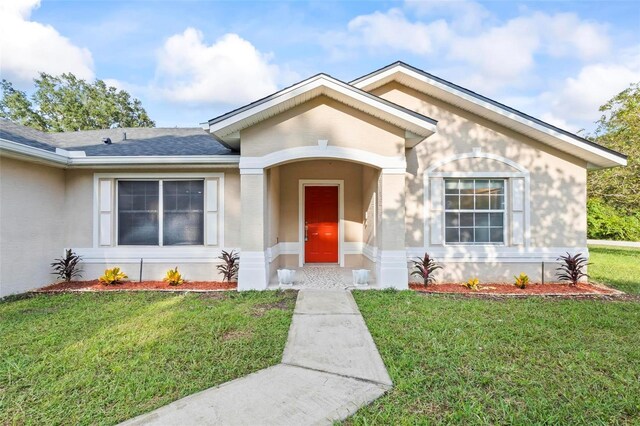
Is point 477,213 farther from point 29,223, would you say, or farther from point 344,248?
point 29,223

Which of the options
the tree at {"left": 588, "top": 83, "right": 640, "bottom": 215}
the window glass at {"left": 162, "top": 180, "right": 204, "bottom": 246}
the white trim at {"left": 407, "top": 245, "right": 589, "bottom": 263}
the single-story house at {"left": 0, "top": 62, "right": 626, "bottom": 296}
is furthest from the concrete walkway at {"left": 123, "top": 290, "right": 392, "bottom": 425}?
the tree at {"left": 588, "top": 83, "right": 640, "bottom": 215}

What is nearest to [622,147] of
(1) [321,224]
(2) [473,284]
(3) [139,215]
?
(2) [473,284]

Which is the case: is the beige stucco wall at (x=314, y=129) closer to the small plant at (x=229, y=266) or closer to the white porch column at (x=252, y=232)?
the white porch column at (x=252, y=232)

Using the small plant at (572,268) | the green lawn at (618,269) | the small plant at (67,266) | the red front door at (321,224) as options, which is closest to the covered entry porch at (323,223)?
the red front door at (321,224)

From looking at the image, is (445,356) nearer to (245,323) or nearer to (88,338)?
(245,323)

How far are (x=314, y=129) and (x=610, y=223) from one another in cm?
2163

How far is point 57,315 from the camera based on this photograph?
5246mm

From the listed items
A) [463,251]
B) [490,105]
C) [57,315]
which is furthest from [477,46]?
[57,315]

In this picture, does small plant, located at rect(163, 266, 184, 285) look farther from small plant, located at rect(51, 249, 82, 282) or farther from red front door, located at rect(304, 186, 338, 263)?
red front door, located at rect(304, 186, 338, 263)

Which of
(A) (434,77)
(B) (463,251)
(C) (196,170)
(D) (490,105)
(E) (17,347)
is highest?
(A) (434,77)

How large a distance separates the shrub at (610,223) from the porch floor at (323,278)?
718 inches

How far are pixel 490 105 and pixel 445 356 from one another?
6222 millimetres

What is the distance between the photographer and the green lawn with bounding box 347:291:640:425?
2.74 m

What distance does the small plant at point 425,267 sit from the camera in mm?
7465
